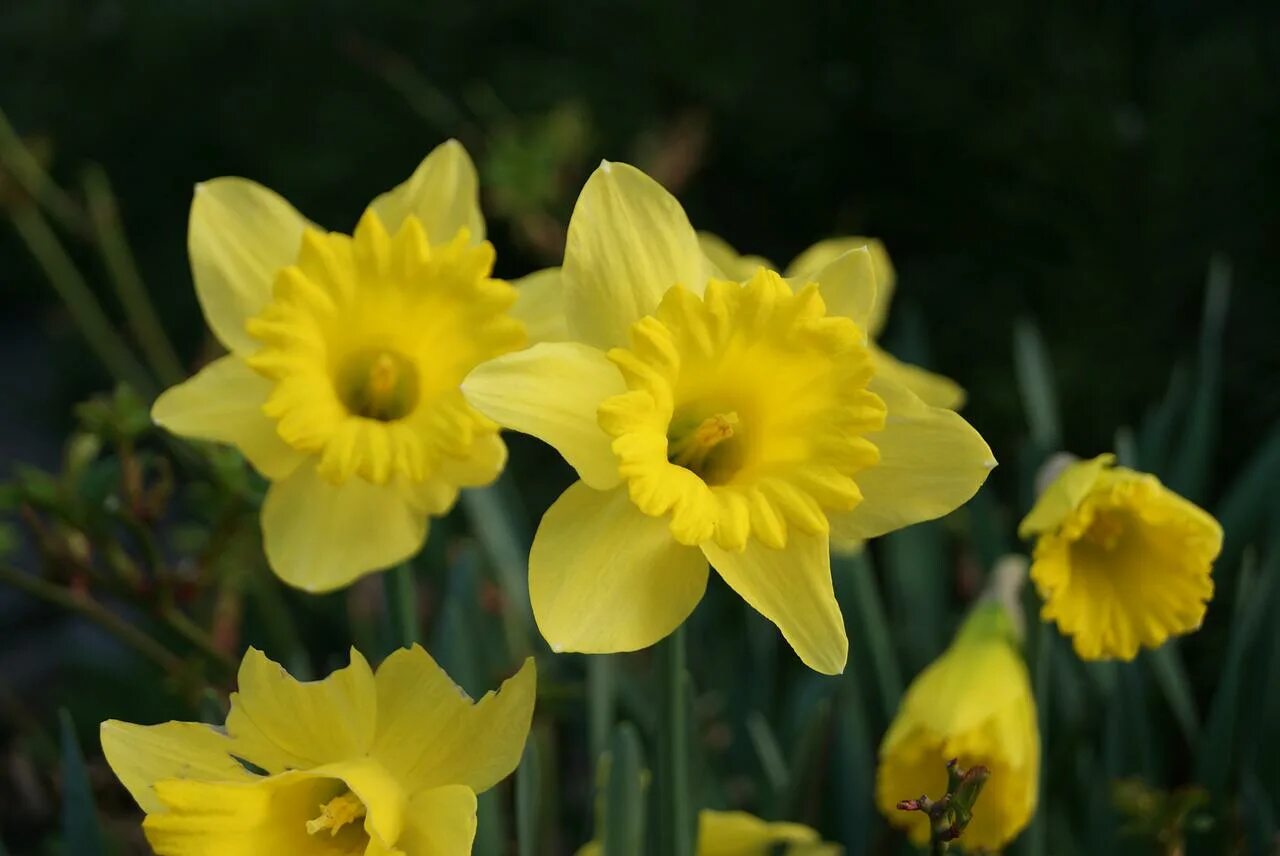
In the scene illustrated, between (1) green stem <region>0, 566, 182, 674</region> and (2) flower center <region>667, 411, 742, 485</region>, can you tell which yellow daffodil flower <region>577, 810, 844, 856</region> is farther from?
(1) green stem <region>0, 566, 182, 674</region>

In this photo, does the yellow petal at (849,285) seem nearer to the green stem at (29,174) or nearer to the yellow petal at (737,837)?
the yellow petal at (737,837)

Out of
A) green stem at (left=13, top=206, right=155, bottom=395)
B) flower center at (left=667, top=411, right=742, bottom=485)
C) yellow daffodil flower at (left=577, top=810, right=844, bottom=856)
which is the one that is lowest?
yellow daffodil flower at (left=577, top=810, right=844, bottom=856)

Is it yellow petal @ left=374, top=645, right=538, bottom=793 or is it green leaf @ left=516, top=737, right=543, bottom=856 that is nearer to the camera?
yellow petal @ left=374, top=645, right=538, bottom=793

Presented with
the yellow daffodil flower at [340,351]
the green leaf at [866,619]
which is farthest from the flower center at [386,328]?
the green leaf at [866,619]

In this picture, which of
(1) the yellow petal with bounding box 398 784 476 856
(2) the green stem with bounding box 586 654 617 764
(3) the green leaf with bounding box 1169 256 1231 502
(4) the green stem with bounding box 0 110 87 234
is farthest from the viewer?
(4) the green stem with bounding box 0 110 87 234

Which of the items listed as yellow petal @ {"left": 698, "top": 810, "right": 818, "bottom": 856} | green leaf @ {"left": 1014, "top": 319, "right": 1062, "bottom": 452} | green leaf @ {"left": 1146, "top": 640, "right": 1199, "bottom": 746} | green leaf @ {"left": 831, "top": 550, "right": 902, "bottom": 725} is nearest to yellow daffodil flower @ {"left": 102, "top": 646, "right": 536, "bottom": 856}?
yellow petal @ {"left": 698, "top": 810, "right": 818, "bottom": 856}

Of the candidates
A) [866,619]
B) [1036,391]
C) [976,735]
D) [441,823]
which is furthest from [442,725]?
[1036,391]
